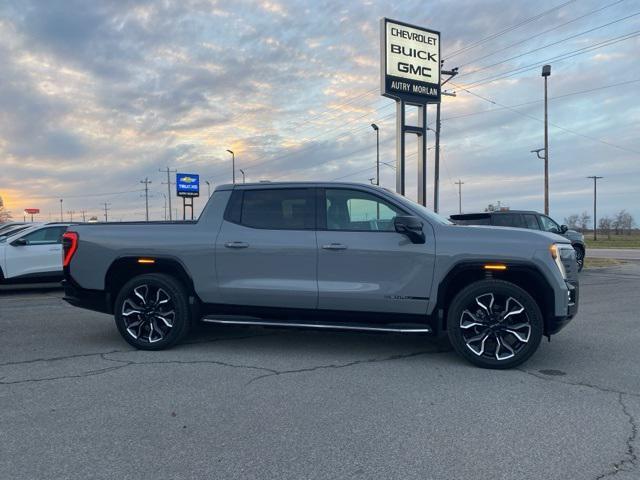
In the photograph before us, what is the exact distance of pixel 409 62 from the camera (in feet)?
65.5

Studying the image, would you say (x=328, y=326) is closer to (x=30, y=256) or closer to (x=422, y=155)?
(x=30, y=256)

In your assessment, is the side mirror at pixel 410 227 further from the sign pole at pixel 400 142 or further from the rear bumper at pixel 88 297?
the sign pole at pixel 400 142

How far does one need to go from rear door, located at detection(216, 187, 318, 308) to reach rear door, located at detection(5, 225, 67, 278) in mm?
7150

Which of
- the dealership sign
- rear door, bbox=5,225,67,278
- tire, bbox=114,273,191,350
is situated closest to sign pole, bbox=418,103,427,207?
the dealership sign

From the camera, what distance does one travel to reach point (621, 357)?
5.73m

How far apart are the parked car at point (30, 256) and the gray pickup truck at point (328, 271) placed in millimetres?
6039

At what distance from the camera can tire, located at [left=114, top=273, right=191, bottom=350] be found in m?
5.95

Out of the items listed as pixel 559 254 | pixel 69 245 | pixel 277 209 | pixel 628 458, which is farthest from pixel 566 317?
pixel 69 245

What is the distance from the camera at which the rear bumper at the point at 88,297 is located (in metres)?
6.16

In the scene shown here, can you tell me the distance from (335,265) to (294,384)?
139cm

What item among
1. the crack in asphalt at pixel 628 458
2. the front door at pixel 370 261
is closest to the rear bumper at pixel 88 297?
the front door at pixel 370 261

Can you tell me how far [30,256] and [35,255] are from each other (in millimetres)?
99

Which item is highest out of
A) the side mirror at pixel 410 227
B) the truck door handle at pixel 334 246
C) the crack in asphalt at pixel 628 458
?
the side mirror at pixel 410 227

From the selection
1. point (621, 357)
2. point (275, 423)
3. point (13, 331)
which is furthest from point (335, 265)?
point (13, 331)
